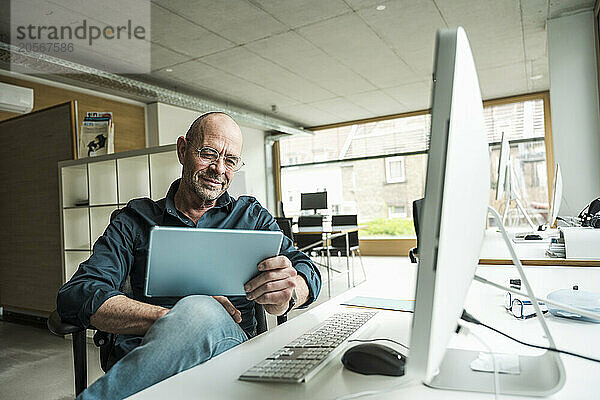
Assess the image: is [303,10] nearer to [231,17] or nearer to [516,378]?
[231,17]

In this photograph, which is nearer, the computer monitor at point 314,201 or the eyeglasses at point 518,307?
the eyeglasses at point 518,307

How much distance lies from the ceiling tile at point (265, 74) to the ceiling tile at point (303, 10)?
2.99ft

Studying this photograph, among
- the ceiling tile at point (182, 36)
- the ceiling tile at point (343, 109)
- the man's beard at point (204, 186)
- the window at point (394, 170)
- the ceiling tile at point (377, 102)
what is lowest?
the man's beard at point (204, 186)

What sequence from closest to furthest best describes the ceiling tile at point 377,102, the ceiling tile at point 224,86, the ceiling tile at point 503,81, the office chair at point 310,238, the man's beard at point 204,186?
1. the man's beard at point 204,186
2. the ceiling tile at point 224,86
3. the office chair at point 310,238
4. the ceiling tile at point 503,81
5. the ceiling tile at point 377,102

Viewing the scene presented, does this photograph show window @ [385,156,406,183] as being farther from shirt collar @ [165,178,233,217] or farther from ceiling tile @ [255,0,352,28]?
shirt collar @ [165,178,233,217]

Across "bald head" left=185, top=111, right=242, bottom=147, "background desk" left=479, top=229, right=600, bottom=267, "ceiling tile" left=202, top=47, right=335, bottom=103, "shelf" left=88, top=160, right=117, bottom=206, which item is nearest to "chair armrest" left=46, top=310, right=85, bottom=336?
"bald head" left=185, top=111, right=242, bottom=147

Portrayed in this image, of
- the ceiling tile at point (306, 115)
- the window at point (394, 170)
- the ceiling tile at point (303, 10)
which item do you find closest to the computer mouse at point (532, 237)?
the ceiling tile at point (303, 10)

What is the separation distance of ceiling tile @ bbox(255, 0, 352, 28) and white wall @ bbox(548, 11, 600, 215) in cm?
218

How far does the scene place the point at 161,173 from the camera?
3.44 meters

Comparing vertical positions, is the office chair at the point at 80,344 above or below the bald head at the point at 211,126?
below

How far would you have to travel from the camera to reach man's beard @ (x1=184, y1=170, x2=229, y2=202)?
1.63m

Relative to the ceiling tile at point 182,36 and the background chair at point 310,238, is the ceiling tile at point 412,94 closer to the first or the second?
the background chair at point 310,238

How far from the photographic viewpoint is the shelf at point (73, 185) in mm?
4031

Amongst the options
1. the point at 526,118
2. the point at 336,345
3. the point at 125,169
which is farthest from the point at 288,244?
the point at 526,118
